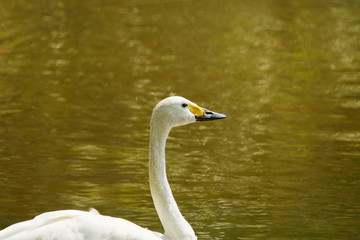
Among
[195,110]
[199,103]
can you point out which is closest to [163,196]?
[195,110]

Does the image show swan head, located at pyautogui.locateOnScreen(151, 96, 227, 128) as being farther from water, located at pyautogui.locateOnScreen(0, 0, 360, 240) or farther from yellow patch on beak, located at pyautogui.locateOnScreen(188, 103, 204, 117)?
water, located at pyautogui.locateOnScreen(0, 0, 360, 240)

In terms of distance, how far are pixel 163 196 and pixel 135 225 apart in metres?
0.72

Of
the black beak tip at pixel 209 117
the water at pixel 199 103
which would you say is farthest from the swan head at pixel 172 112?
the water at pixel 199 103

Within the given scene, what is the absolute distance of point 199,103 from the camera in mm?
14617

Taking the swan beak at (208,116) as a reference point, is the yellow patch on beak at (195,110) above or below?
above

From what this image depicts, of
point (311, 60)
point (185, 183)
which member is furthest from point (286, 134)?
point (311, 60)

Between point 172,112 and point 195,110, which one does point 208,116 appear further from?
point 172,112

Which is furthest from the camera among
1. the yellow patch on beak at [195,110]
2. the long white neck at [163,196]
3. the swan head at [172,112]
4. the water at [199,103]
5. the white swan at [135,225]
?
the water at [199,103]

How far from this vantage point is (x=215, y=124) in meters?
13.7

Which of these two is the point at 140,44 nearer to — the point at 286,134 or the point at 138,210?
the point at 286,134

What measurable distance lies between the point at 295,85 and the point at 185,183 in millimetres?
6131

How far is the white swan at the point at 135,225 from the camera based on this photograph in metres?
6.38

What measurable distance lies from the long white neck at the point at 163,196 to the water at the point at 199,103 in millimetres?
1239

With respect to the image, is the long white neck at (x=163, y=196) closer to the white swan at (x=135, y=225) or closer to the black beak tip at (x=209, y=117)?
the white swan at (x=135, y=225)
